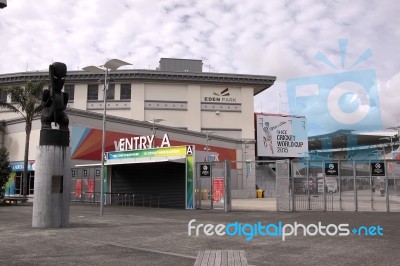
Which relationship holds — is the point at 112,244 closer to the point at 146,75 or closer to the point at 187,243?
the point at 187,243

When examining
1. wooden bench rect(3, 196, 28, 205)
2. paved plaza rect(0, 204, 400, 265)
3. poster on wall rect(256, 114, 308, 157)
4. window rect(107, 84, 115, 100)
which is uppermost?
window rect(107, 84, 115, 100)

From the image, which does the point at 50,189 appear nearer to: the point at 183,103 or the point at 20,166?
the point at 20,166

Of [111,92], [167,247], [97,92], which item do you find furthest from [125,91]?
[167,247]

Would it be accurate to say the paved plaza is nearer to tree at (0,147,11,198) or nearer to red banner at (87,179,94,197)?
tree at (0,147,11,198)

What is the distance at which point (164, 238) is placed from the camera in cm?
1211

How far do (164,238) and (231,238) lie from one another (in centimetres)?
192

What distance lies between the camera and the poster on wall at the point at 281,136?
66.2 metres

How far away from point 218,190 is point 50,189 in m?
12.4

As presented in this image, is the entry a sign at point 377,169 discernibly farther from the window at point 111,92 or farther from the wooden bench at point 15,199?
the window at point 111,92

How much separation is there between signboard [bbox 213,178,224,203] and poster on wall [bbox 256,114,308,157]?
40574 millimetres

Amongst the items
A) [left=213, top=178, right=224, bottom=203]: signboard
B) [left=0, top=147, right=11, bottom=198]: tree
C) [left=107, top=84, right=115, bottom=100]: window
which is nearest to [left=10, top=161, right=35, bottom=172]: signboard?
[left=0, top=147, right=11, bottom=198]: tree

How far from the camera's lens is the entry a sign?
24.0m

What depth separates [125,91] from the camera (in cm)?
5916

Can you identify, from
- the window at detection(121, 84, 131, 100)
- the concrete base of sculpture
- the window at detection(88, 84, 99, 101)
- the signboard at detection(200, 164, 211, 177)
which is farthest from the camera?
the window at detection(88, 84, 99, 101)
